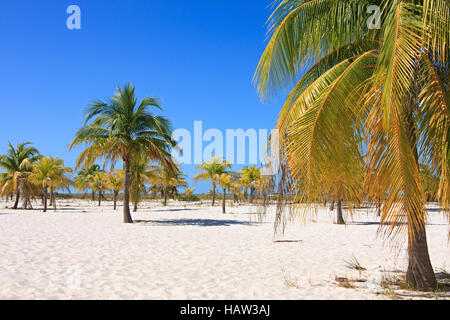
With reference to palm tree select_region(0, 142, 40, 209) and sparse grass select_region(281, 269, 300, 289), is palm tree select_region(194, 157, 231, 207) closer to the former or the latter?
palm tree select_region(0, 142, 40, 209)

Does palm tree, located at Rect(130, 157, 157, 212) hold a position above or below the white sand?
above

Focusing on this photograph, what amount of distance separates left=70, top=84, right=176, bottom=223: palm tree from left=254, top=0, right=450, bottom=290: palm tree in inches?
468

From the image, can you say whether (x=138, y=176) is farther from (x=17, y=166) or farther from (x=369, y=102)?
(x=369, y=102)

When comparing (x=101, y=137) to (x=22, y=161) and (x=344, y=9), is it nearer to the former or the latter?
(x=344, y=9)

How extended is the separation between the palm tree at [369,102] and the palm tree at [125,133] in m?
11.9

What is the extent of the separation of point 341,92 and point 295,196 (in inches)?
68.1

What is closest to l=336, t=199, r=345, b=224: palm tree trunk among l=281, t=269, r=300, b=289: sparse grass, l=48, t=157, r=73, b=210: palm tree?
l=281, t=269, r=300, b=289: sparse grass

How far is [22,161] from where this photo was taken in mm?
30219

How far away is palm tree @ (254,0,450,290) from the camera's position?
157 inches

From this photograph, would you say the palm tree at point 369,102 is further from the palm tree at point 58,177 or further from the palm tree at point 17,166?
the palm tree at point 17,166

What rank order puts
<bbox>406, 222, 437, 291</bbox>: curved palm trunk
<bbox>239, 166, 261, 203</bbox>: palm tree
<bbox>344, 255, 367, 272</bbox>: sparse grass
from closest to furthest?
<bbox>406, 222, 437, 291</bbox>: curved palm trunk → <bbox>344, 255, 367, 272</bbox>: sparse grass → <bbox>239, 166, 261, 203</bbox>: palm tree

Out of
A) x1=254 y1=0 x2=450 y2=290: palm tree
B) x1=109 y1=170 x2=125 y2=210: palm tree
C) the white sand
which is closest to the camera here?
x1=254 y1=0 x2=450 y2=290: palm tree

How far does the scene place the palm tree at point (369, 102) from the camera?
398cm
